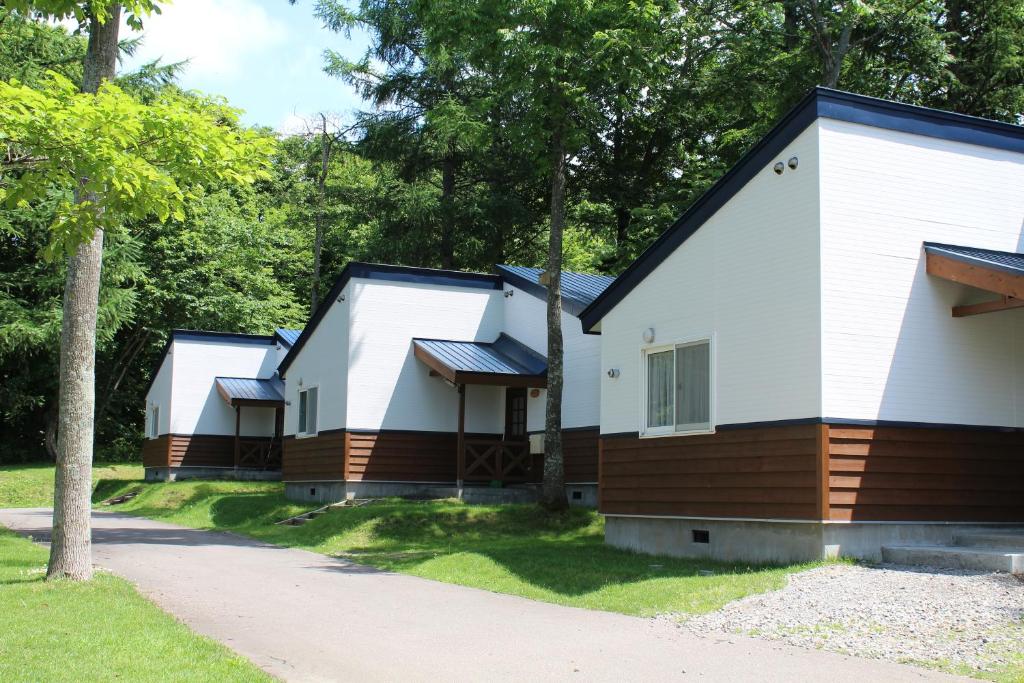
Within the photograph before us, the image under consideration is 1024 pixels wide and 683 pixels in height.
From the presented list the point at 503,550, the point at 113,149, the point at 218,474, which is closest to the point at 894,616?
the point at 503,550

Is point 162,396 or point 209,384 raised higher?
point 209,384

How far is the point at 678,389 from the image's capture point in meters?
13.9

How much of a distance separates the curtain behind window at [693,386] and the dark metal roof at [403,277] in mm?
9511

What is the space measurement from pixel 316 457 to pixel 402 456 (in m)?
2.31

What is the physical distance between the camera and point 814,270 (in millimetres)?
11758

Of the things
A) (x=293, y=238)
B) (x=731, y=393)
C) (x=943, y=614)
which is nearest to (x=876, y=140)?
(x=731, y=393)

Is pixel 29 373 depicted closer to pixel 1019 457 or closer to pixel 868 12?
pixel 868 12

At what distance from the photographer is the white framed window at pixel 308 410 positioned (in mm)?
24422

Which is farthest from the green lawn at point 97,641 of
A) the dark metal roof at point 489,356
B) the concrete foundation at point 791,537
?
the dark metal roof at point 489,356

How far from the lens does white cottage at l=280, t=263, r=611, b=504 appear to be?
21.9 m

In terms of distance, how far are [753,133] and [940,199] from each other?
49.4ft

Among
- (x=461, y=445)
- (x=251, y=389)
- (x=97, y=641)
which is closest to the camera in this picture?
(x=97, y=641)

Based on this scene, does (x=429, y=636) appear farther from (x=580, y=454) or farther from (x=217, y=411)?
(x=217, y=411)

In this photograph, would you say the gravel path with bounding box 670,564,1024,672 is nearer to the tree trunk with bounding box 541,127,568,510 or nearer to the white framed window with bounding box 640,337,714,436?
the white framed window with bounding box 640,337,714,436
